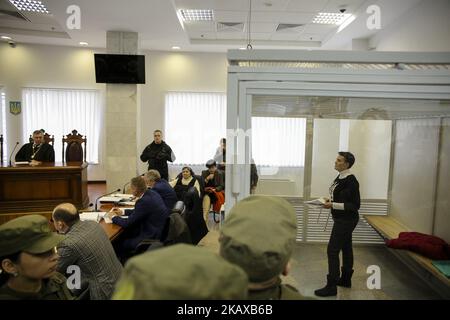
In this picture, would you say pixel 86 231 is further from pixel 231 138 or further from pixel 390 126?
pixel 390 126

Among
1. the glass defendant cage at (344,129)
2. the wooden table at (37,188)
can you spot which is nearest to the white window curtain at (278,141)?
the glass defendant cage at (344,129)

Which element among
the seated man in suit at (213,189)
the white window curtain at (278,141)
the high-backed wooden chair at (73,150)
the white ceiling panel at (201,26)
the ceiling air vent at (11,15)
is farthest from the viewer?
the high-backed wooden chair at (73,150)

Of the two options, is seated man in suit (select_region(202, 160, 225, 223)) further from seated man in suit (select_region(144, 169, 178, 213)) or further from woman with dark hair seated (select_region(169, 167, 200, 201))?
seated man in suit (select_region(144, 169, 178, 213))

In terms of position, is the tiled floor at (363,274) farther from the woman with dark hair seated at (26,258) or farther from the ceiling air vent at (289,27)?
the ceiling air vent at (289,27)

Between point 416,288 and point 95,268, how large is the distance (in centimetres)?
208

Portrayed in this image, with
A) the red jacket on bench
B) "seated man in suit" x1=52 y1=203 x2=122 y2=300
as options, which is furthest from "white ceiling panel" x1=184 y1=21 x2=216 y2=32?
the red jacket on bench

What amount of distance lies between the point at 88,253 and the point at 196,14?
4.80 meters

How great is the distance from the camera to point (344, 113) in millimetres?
1897

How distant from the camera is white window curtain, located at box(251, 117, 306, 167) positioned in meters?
1.90

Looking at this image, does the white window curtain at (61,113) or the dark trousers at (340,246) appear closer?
the dark trousers at (340,246)

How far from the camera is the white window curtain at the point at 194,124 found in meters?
8.09

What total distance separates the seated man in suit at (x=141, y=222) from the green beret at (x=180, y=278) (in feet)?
8.06

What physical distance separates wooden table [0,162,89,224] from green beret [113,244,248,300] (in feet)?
15.9

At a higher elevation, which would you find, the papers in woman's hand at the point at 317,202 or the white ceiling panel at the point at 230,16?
the white ceiling panel at the point at 230,16
